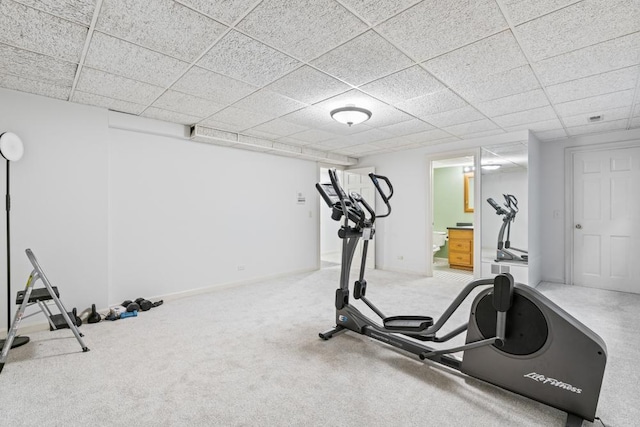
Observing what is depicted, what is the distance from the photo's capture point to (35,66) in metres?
2.44

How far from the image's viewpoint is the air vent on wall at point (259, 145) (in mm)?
4227

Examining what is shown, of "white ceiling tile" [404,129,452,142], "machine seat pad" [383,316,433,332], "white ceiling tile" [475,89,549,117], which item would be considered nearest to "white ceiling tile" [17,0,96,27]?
"machine seat pad" [383,316,433,332]

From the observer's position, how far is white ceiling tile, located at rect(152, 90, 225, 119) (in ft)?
10.2

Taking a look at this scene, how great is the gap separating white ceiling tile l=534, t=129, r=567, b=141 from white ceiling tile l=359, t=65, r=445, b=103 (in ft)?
9.04

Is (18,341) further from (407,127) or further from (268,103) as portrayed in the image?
(407,127)

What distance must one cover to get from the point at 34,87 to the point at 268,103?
7.14ft

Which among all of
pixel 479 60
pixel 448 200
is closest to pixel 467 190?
pixel 448 200

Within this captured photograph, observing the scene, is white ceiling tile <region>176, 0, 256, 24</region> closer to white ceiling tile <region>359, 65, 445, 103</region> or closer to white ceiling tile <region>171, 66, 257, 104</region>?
white ceiling tile <region>171, 66, 257, 104</region>

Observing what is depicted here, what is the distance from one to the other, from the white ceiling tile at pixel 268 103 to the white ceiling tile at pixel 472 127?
227cm

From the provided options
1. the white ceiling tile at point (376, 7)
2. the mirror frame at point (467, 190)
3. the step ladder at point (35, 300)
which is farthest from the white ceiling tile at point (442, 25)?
the mirror frame at point (467, 190)

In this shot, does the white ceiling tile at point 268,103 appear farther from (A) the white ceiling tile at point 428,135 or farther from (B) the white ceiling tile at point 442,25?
(A) the white ceiling tile at point 428,135

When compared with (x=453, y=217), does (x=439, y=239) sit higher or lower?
lower

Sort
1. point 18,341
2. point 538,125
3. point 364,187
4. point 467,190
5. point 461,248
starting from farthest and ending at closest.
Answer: point 467,190 < point 364,187 < point 461,248 < point 538,125 < point 18,341

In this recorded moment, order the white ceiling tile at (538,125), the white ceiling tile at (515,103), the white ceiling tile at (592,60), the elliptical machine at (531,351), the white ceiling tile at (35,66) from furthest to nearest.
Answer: the white ceiling tile at (538,125)
the white ceiling tile at (515,103)
the white ceiling tile at (35,66)
the white ceiling tile at (592,60)
the elliptical machine at (531,351)
